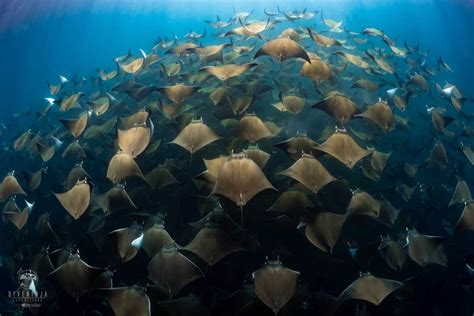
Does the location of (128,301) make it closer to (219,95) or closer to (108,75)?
(219,95)

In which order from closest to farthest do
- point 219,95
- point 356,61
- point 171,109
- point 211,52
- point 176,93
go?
point 176,93 < point 171,109 < point 219,95 < point 211,52 < point 356,61

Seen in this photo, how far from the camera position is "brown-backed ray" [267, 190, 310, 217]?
3234mm

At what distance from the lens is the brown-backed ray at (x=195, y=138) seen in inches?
140

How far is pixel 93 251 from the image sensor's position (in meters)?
4.53

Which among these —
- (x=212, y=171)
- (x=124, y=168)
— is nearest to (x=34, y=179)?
(x=124, y=168)

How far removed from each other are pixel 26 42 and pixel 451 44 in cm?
2722

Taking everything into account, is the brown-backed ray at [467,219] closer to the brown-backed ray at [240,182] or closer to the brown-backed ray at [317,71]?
the brown-backed ray at [240,182]

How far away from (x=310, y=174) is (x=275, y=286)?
1103mm

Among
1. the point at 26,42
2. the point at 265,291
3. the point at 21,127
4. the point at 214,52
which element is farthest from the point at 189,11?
the point at 265,291

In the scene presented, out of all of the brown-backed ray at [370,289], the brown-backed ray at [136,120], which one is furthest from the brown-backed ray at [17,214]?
the brown-backed ray at [370,289]

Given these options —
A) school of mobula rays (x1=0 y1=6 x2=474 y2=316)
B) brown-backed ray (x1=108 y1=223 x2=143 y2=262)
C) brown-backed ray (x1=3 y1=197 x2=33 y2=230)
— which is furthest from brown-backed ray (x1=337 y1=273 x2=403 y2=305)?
brown-backed ray (x1=3 y1=197 x2=33 y2=230)

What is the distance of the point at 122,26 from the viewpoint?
110 feet

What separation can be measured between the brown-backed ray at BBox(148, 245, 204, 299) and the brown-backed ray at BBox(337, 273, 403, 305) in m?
1.33

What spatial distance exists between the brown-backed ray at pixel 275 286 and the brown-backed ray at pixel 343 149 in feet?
4.17
